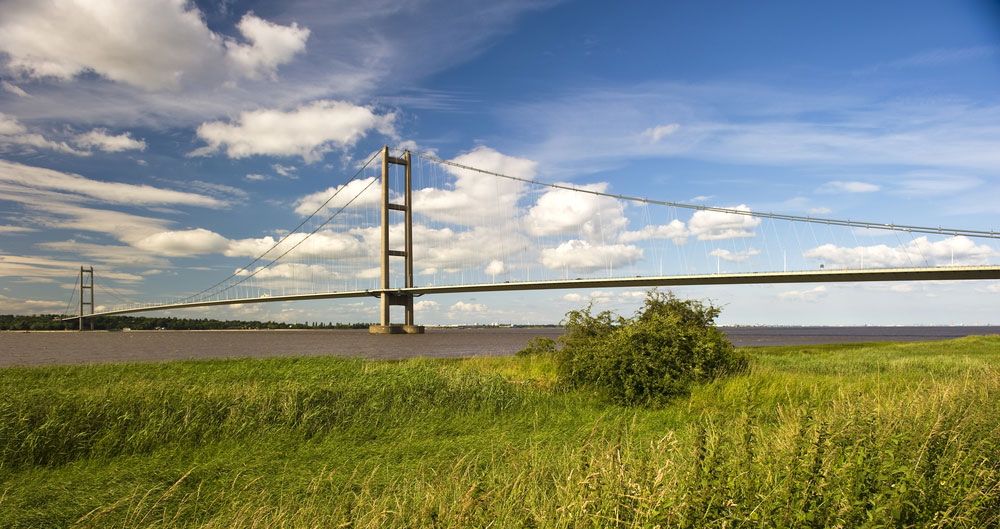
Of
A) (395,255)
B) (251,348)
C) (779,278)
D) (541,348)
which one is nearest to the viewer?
(541,348)

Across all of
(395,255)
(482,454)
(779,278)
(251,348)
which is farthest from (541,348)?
(395,255)

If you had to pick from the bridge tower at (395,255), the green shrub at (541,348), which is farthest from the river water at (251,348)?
the green shrub at (541,348)

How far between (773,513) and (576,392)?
31.0ft

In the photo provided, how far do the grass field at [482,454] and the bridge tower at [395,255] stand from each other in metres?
52.1

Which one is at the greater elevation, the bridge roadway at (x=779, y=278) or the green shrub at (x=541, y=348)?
the bridge roadway at (x=779, y=278)

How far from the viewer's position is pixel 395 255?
230 ft

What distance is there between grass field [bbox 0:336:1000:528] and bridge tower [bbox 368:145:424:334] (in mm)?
52109

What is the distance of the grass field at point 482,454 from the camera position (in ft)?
13.2

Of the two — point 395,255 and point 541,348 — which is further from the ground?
point 395,255

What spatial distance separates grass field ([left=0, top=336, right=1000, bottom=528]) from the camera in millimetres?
4035

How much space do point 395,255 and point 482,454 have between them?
63527 millimetres

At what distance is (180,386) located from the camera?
40.5ft

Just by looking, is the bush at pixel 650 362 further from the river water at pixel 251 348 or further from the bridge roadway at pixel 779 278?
the bridge roadway at pixel 779 278

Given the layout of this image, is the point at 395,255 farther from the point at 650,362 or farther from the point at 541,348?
the point at 650,362
